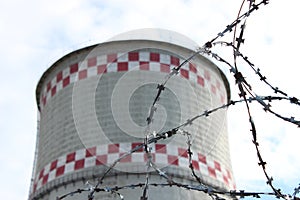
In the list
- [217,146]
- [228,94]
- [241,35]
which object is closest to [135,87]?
[217,146]

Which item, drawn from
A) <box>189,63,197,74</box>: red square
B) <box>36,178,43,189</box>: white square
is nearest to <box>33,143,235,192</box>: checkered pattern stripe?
<box>36,178,43,189</box>: white square

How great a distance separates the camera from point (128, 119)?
797 centimetres

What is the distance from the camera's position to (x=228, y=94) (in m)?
10.1

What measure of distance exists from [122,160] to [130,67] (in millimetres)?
1573

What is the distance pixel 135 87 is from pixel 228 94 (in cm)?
255

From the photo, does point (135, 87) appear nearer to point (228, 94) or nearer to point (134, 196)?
point (134, 196)

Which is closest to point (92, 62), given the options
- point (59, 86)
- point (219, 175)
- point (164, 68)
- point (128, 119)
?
point (59, 86)

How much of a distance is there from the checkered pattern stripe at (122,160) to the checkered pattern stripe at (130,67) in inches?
51.4

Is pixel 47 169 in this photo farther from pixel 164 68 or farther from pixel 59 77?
pixel 164 68

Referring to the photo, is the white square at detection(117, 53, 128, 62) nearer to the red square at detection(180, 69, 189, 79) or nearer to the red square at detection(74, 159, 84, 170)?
the red square at detection(180, 69, 189, 79)

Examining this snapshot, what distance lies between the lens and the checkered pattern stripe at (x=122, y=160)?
7832 mm

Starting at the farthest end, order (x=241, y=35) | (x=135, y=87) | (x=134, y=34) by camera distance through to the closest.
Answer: (x=134, y=34)
(x=135, y=87)
(x=241, y=35)

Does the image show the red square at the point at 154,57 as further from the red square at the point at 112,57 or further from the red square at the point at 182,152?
the red square at the point at 182,152

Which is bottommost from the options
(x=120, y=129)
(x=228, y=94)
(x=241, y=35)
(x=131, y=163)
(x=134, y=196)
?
(x=241, y=35)
